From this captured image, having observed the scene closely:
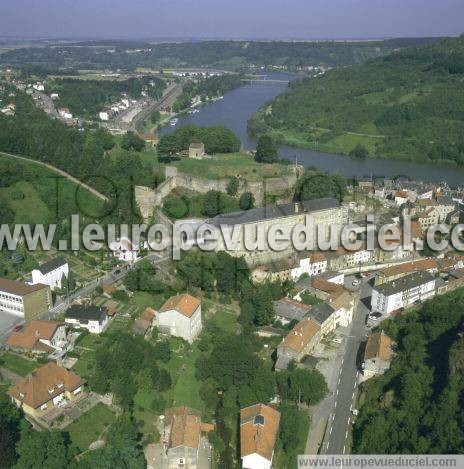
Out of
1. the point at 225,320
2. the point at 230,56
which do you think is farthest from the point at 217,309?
the point at 230,56

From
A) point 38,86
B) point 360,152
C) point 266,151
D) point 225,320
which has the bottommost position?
point 225,320

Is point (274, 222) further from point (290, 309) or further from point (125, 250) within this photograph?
point (125, 250)

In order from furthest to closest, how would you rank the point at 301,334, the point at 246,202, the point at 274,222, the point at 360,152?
the point at 360,152 < the point at 246,202 < the point at 274,222 < the point at 301,334

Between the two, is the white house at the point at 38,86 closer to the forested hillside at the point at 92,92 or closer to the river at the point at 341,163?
the forested hillside at the point at 92,92

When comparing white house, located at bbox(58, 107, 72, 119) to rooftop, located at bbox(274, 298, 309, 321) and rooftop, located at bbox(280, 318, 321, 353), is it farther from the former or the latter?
rooftop, located at bbox(280, 318, 321, 353)

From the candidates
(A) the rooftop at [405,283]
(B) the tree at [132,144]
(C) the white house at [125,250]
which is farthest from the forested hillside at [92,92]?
(A) the rooftop at [405,283]

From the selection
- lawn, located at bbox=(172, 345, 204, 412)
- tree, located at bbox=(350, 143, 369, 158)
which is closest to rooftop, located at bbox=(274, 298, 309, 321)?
lawn, located at bbox=(172, 345, 204, 412)
